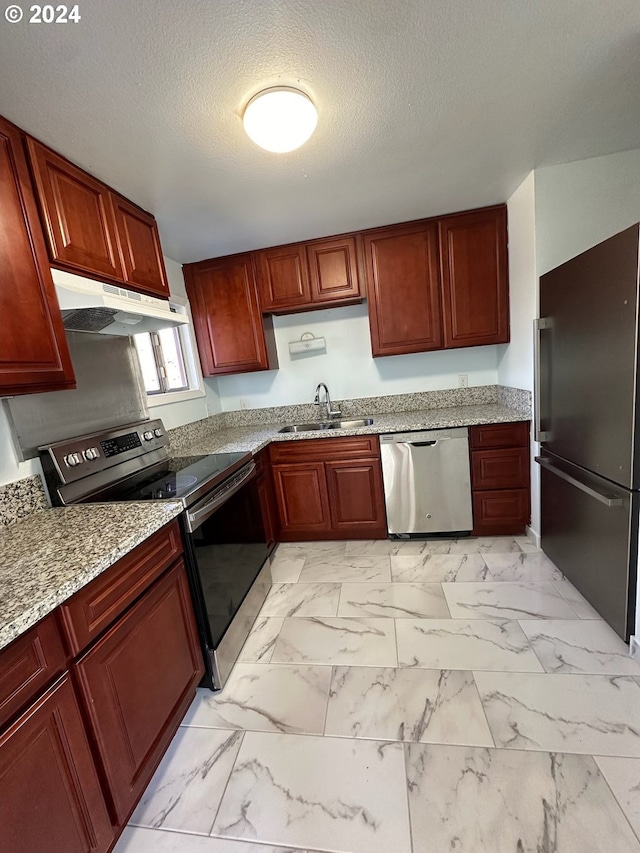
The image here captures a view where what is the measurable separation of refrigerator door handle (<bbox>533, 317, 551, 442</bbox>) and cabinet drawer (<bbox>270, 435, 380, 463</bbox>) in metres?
0.98

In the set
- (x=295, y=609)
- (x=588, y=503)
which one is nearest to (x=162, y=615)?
(x=295, y=609)

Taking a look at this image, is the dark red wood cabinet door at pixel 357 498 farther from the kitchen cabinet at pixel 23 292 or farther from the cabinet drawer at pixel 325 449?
the kitchen cabinet at pixel 23 292

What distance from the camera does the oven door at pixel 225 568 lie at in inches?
56.4

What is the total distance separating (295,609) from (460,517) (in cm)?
130

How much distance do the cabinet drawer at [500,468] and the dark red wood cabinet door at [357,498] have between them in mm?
663

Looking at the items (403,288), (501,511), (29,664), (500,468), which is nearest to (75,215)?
(29,664)

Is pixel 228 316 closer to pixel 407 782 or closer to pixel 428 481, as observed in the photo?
pixel 428 481

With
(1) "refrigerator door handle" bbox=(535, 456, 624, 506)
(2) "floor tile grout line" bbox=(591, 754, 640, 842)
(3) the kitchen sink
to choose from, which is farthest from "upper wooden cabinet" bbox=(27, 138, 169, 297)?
(2) "floor tile grout line" bbox=(591, 754, 640, 842)

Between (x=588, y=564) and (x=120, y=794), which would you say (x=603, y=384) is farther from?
(x=120, y=794)

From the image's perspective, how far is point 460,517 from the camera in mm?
2432

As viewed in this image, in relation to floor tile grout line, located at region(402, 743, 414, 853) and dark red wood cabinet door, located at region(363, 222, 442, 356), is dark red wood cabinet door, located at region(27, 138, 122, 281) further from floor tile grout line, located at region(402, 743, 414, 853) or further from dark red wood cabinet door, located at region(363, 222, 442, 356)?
floor tile grout line, located at region(402, 743, 414, 853)

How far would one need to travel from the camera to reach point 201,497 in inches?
58.6

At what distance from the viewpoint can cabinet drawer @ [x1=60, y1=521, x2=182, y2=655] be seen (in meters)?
0.89

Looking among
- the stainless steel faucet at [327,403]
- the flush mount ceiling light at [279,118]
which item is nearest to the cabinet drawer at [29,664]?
the flush mount ceiling light at [279,118]
